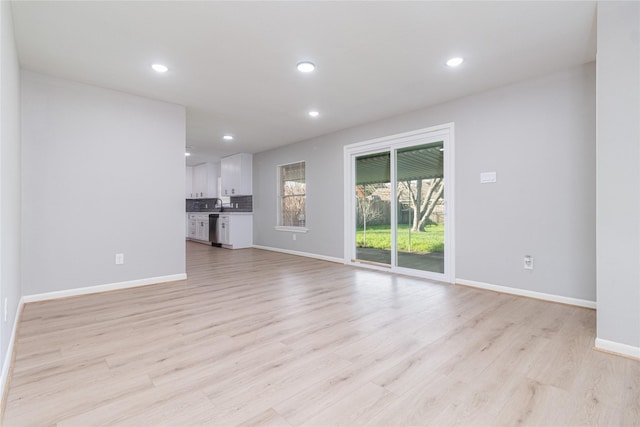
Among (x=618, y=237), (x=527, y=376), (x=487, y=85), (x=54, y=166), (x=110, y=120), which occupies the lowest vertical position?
(x=527, y=376)

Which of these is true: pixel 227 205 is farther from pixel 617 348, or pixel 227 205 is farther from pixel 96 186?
pixel 617 348

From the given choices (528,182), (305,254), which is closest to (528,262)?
(528,182)

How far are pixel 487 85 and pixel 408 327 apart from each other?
2.84 metres

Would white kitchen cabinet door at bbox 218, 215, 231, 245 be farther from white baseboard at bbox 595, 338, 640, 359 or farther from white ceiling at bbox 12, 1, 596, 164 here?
white baseboard at bbox 595, 338, 640, 359

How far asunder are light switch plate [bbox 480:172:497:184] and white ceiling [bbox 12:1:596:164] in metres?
0.99

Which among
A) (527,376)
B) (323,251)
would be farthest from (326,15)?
(323,251)

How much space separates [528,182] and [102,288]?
4.93m

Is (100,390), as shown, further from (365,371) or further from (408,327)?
(408,327)

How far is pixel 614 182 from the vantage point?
2104mm

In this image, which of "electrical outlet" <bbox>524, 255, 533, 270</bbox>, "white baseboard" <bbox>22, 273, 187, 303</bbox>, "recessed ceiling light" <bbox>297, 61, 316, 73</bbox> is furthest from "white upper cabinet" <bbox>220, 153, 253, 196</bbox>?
"electrical outlet" <bbox>524, 255, 533, 270</bbox>

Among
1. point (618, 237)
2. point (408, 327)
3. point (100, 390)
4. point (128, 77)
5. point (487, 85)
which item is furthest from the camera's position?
point (487, 85)

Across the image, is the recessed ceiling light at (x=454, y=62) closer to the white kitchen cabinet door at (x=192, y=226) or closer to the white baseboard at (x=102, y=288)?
the white baseboard at (x=102, y=288)

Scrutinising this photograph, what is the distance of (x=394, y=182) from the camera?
4.81 metres

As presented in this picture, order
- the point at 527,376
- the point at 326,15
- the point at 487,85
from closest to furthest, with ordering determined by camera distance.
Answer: the point at 527,376 < the point at 326,15 < the point at 487,85
